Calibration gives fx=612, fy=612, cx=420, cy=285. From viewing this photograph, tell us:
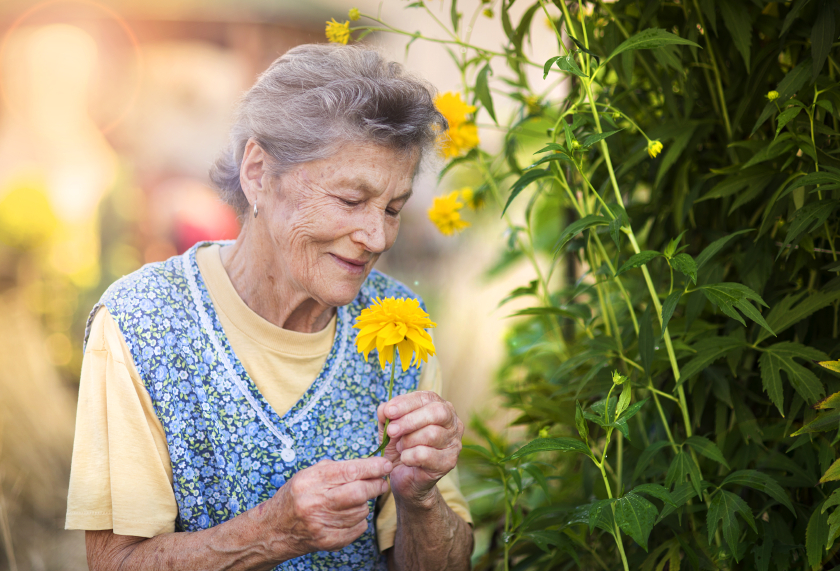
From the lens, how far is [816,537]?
0.93 metres

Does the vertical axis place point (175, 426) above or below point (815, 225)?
below

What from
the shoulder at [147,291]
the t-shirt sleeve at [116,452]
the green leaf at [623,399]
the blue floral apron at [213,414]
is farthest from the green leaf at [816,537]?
the shoulder at [147,291]

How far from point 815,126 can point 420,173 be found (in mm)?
743

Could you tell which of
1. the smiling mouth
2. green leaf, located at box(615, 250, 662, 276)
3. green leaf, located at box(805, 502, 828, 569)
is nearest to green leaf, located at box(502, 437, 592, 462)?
green leaf, located at box(615, 250, 662, 276)

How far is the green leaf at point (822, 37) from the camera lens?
0.99m

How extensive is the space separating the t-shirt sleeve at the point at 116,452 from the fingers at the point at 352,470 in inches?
15.3

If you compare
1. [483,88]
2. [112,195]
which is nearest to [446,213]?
[483,88]

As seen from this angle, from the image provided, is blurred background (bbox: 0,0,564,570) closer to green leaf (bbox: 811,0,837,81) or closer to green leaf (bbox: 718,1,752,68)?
green leaf (bbox: 718,1,752,68)

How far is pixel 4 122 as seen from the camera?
2682mm

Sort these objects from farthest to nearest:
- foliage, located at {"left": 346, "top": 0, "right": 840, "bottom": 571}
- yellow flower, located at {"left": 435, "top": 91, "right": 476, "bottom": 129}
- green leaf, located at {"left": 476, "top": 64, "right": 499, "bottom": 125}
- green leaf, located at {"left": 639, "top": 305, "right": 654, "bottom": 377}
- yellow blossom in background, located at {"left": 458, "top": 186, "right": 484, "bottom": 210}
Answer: yellow blossom in background, located at {"left": 458, "top": 186, "right": 484, "bottom": 210}, yellow flower, located at {"left": 435, "top": 91, "right": 476, "bottom": 129}, green leaf, located at {"left": 476, "top": 64, "right": 499, "bottom": 125}, green leaf, located at {"left": 639, "top": 305, "right": 654, "bottom": 377}, foliage, located at {"left": 346, "top": 0, "right": 840, "bottom": 571}

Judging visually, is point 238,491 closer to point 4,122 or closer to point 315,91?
point 315,91

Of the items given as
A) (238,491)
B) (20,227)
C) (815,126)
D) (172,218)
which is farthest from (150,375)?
(172,218)

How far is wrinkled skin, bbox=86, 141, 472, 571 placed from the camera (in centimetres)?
94

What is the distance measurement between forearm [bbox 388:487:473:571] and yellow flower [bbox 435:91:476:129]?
0.81 meters
